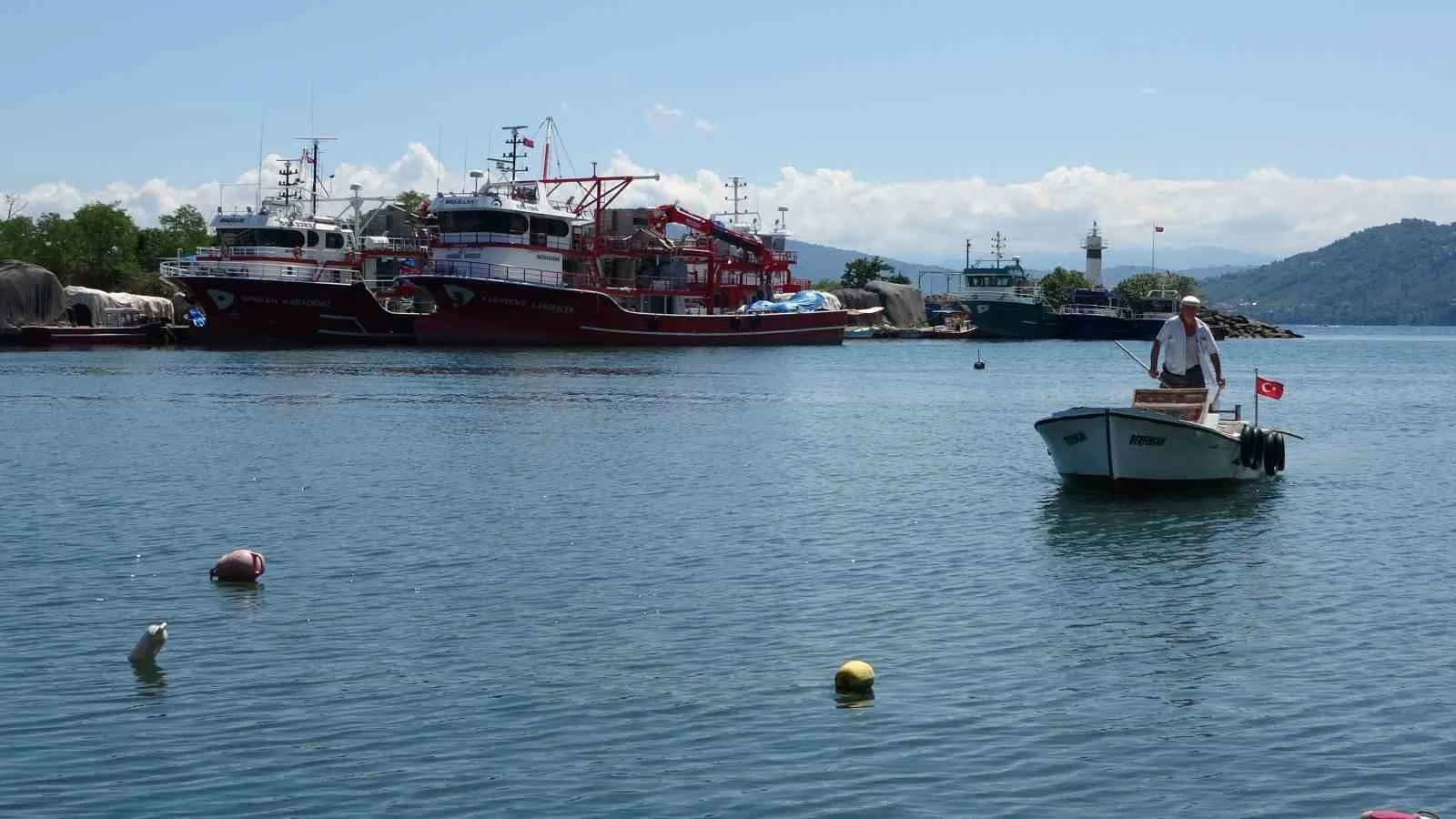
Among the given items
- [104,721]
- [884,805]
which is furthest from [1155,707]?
[104,721]

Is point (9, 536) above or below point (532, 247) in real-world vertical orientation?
below

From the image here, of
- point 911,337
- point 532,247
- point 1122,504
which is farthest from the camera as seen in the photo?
point 911,337

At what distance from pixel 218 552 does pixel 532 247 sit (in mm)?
77215

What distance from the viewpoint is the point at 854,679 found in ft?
49.9

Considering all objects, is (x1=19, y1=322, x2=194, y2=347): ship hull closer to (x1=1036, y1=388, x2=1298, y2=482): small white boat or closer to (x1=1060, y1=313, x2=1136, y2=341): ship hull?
(x1=1036, y1=388, x2=1298, y2=482): small white boat

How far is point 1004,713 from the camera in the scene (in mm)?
14602

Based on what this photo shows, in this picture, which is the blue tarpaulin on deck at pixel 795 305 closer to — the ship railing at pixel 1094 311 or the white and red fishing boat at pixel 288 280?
the white and red fishing boat at pixel 288 280

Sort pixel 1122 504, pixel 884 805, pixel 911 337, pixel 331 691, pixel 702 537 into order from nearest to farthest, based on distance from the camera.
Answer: pixel 884 805 < pixel 331 691 < pixel 702 537 < pixel 1122 504 < pixel 911 337

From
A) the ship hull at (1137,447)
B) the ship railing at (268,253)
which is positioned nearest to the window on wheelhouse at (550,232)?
the ship railing at (268,253)

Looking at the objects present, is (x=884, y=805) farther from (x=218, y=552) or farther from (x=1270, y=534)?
(x=1270, y=534)

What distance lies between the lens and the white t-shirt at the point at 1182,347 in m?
30.1

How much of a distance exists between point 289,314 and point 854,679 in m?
87.2

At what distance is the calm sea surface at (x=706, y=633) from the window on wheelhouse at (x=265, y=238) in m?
57.7

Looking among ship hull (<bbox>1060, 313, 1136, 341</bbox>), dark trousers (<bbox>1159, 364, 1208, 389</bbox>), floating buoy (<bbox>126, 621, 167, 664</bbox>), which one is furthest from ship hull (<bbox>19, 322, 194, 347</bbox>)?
floating buoy (<bbox>126, 621, 167, 664</bbox>)
